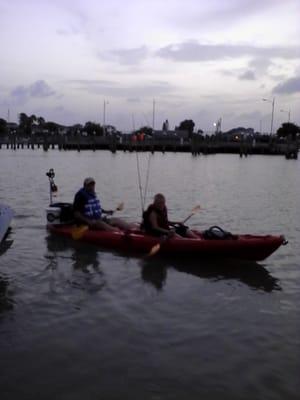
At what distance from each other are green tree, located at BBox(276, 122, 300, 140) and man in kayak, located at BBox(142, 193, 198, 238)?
422 feet

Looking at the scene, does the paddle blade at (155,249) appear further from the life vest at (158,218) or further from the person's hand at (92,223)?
the person's hand at (92,223)

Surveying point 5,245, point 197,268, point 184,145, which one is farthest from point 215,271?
point 184,145

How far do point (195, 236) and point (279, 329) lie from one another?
452 centimetres

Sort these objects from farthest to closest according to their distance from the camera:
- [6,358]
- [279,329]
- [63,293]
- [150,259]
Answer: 1. [150,259]
2. [63,293]
3. [279,329]
4. [6,358]

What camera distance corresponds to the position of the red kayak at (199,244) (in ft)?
36.3

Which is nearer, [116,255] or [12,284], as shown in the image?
[12,284]

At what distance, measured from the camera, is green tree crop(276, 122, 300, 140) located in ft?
452

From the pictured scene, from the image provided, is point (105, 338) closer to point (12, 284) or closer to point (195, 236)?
point (12, 284)

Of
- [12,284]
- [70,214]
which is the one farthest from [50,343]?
[70,214]

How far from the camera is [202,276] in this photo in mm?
10719

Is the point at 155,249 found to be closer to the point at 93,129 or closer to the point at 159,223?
the point at 159,223

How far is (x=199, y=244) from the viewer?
11438mm

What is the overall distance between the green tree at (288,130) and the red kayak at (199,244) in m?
129

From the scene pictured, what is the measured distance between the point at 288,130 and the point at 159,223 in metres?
133
